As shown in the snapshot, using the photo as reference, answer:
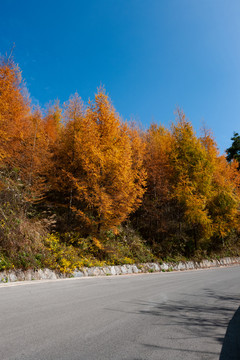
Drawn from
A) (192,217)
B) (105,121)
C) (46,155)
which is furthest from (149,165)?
(46,155)

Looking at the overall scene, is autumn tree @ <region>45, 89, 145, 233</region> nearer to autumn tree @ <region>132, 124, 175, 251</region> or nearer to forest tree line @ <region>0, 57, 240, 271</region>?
forest tree line @ <region>0, 57, 240, 271</region>

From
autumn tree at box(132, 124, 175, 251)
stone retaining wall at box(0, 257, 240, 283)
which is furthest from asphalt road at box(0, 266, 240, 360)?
autumn tree at box(132, 124, 175, 251)

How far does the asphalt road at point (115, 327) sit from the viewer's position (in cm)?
257


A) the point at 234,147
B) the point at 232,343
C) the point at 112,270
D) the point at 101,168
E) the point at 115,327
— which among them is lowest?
the point at 232,343

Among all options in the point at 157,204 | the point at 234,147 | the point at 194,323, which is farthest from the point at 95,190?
the point at 234,147

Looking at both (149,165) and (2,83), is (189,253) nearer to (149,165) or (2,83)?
(149,165)

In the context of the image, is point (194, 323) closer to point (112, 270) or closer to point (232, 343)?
point (232, 343)

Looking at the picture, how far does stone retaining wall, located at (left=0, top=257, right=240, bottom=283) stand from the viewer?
306 inches

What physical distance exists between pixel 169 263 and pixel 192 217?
3.51 m

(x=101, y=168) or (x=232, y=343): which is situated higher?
(x=101, y=168)

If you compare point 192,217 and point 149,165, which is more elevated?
point 149,165

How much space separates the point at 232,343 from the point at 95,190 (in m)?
9.16

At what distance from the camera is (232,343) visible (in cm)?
305

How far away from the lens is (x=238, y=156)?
119 feet
